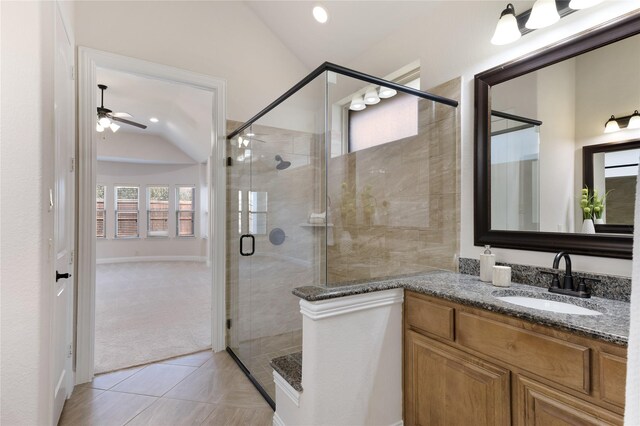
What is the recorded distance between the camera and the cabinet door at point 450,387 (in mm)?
1383

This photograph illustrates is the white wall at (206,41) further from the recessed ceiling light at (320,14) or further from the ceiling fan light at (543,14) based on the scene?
the ceiling fan light at (543,14)

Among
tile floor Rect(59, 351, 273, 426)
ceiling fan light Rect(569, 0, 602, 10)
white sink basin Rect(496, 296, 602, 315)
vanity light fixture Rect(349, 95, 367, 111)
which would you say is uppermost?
ceiling fan light Rect(569, 0, 602, 10)

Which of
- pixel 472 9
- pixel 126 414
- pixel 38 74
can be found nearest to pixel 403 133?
pixel 472 9

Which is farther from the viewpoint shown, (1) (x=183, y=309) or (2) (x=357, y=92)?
(1) (x=183, y=309)

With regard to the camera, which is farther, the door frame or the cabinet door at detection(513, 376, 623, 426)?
the door frame

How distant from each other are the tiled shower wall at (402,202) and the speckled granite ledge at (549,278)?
0.13 metres

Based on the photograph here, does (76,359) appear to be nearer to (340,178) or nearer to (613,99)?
(340,178)

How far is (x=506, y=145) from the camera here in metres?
1.96

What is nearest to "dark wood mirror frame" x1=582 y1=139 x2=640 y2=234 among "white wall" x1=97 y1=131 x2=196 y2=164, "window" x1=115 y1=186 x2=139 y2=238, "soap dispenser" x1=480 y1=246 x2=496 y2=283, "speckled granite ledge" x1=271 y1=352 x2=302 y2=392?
"soap dispenser" x1=480 y1=246 x2=496 y2=283

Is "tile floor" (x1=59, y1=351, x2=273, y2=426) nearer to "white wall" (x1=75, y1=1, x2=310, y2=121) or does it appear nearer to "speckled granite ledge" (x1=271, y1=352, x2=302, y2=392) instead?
"speckled granite ledge" (x1=271, y1=352, x2=302, y2=392)

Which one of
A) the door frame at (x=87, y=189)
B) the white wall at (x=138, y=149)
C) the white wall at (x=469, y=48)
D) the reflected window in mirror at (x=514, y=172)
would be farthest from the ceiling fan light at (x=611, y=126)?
the white wall at (x=138, y=149)

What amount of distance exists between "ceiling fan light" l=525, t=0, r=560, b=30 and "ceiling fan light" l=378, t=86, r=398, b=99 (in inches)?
32.4

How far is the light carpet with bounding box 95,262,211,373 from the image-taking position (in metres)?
3.00

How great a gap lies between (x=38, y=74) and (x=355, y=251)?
198cm
